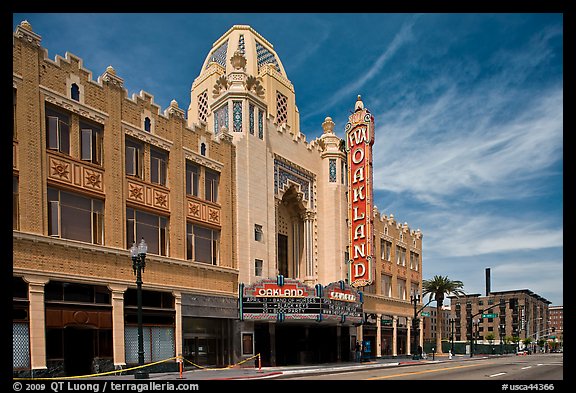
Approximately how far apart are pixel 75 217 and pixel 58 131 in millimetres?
3948

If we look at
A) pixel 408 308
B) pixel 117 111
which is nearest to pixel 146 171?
Result: pixel 117 111

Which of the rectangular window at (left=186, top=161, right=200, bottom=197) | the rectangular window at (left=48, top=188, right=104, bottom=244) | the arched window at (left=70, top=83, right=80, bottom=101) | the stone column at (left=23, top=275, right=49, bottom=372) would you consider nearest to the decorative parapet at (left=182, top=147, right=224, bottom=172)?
the rectangular window at (left=186, top=161, right=200, bottom=197)

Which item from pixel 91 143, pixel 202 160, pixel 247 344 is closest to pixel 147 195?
pixel 91 143

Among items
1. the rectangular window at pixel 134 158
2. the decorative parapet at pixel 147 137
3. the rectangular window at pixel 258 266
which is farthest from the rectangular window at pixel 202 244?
the decorative parapet at pixel 147 137

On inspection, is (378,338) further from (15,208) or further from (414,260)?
(15,208)

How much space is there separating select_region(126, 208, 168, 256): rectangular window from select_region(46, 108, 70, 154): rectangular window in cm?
476

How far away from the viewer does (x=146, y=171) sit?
26312 millimetres

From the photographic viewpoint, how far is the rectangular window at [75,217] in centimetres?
2123

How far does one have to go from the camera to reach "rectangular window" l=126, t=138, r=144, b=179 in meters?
25.5

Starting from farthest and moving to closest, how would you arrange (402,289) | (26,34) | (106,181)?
(402,289) → (106,181) → (26,34)

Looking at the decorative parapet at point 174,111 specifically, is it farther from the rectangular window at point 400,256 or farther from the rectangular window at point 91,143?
the rectangular window at point 400,256

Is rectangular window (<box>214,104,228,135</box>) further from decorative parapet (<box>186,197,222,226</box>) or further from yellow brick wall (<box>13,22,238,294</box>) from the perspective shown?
decorative parapet (<box>186,197,222,226</box>)

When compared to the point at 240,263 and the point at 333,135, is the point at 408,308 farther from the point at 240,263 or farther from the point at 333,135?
the point at 240,263

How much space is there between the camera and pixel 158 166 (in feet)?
89.2
